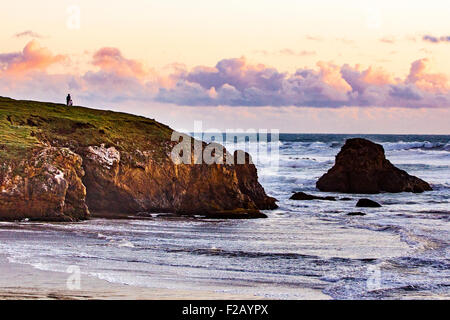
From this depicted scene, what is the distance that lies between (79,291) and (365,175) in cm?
3452

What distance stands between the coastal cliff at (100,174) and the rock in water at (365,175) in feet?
42.4

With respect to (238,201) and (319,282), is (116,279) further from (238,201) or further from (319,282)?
(238,201)

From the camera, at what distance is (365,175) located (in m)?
46.3

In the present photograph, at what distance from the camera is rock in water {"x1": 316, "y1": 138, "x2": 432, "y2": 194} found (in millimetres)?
45688

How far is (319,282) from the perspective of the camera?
15.7 metres

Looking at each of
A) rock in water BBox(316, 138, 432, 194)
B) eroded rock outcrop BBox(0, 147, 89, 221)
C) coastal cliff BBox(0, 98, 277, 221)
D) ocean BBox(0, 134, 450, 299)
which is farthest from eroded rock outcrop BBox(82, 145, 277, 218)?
rock in water BBox(316, 138, 432, 194)

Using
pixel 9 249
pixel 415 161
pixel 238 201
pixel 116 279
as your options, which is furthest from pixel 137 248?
pixel 415 161

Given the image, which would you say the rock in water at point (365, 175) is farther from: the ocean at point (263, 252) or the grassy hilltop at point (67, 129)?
the grassy hilltop at point (67, 129)

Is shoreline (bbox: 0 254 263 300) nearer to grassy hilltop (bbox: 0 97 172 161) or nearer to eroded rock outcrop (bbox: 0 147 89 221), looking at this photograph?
eroded rock outcrop (bbox: 0 147 89 221)

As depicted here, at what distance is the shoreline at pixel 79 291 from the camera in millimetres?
13266

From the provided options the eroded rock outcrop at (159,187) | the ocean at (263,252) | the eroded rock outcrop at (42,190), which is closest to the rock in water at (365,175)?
the ocean at (263,252)

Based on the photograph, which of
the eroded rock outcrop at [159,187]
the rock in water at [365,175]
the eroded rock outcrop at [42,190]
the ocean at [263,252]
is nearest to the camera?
the ocean at [263,252]

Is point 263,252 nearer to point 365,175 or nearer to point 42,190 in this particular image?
point 42,190

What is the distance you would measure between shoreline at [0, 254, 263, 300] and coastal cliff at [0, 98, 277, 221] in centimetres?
1009
